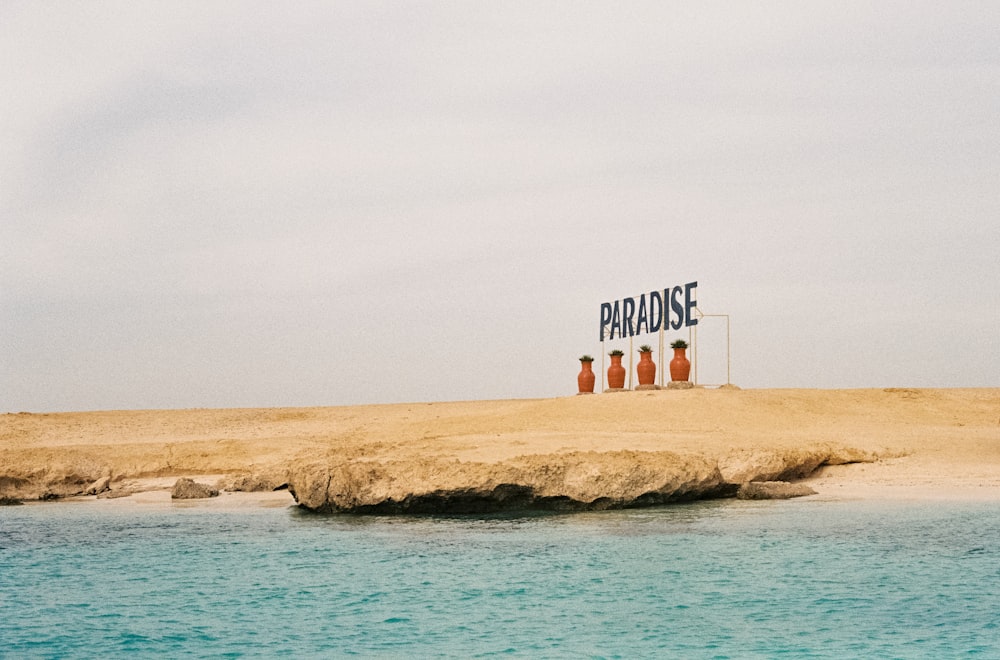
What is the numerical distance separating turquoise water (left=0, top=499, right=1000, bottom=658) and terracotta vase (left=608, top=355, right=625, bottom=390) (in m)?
22.9

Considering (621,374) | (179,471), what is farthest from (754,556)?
(621,374)

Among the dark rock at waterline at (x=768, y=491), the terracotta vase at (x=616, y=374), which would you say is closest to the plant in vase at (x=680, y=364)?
the terracotta vase at (x=616, y=374)

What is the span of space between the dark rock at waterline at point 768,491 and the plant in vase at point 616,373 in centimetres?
2086

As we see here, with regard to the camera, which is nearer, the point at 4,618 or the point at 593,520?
the point at 4,618

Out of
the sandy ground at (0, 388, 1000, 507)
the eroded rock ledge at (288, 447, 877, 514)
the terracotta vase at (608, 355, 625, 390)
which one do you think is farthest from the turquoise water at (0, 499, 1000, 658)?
the terracotta vase at (608, 355, 625, 390)

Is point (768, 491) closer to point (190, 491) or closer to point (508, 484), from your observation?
point (508, 484)

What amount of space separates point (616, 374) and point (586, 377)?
2155mm

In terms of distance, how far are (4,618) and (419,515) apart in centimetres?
850

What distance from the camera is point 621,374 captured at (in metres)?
42.0

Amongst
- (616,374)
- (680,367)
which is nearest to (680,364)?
(680,367)

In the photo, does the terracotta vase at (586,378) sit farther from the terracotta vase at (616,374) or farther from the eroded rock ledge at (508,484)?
the eroded rock ledge at (508,484)

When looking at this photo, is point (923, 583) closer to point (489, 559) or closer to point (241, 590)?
point (489, 559)

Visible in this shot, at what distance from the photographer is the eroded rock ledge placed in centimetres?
1892

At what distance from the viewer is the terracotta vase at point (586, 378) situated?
1725 inches
